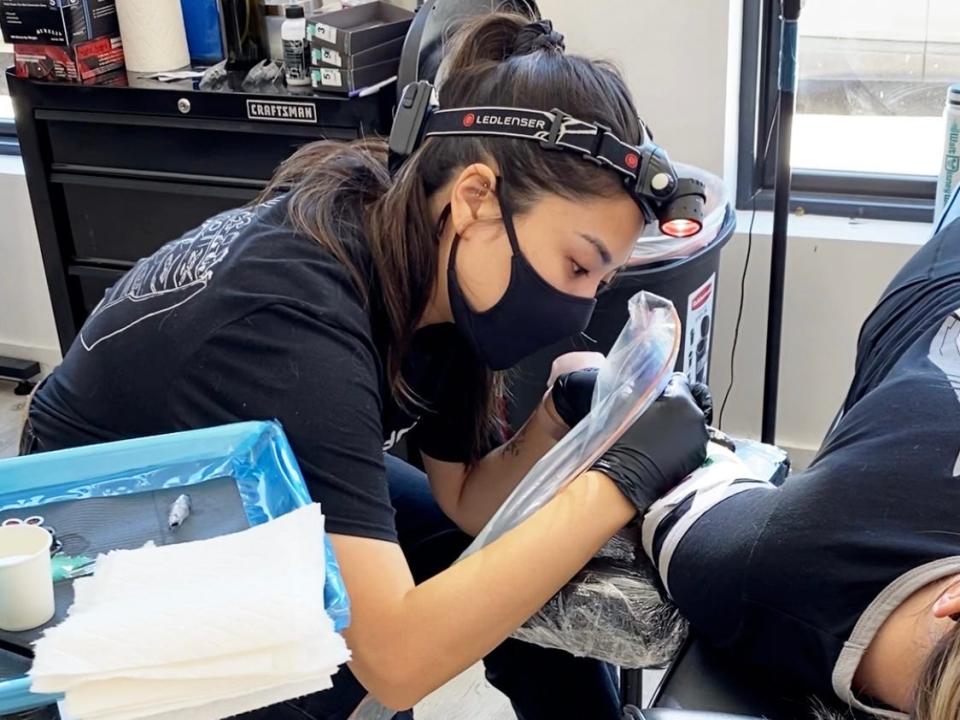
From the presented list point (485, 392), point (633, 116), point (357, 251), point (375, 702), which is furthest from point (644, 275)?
point (375, 702)

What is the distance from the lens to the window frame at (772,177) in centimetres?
220

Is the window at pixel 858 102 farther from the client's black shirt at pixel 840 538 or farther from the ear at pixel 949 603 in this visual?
the ear at pixel 949 603

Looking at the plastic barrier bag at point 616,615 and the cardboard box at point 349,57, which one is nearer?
the plastic barrier bag at point 616,615

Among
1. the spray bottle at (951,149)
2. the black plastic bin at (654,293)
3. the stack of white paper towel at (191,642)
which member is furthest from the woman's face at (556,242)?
the spray bottle at (951,149)

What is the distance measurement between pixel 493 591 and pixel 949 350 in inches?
18.7

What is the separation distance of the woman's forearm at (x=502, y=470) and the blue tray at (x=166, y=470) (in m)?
0.53

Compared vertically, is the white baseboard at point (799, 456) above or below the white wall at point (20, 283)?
below

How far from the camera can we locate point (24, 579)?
710 millimetres

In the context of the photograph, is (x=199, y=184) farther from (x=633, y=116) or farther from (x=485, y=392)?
(x=633, y=116)

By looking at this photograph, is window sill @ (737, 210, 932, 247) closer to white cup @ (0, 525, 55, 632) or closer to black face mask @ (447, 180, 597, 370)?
black face mask @ (447, 180, 597, 370)

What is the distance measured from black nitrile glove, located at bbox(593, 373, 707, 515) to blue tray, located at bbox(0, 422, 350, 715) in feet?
1.09

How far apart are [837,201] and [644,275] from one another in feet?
2.28

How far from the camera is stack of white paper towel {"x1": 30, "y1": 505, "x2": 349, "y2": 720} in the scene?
2.18 ft

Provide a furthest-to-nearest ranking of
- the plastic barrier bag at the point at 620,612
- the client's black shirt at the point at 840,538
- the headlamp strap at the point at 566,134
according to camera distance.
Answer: the headlamp strap at the point at 566,134 → the plastic barrier bag at the point at 620,612 → the client's black shirt at the point at 840,538
